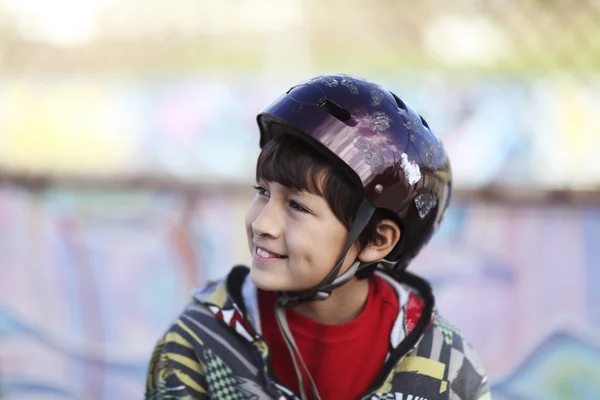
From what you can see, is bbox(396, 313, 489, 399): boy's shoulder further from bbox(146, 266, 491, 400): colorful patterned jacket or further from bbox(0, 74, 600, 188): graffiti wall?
bbox(0, 74, 600, 188): graffiti wall

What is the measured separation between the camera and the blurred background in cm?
503

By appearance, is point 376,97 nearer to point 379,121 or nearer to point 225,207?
point 379,121

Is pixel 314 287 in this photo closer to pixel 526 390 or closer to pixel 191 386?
pixel 191 386

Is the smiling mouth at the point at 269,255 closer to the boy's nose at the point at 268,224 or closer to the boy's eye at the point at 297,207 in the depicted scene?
the boy's nose at the point at 268,224

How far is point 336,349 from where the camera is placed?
2.58 m

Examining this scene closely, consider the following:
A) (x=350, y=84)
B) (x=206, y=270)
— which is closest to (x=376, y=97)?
(x=350, y=84)

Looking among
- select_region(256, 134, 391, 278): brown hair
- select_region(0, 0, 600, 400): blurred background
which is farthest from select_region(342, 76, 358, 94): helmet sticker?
select_region(0, 0, 600, 400): blurred background

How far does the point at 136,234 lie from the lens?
5316mm

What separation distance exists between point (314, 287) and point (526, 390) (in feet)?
10.1

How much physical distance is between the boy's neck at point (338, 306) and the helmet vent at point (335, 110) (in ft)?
2.03

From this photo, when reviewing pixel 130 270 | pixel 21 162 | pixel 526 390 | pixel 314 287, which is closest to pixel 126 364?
pixel 130 270

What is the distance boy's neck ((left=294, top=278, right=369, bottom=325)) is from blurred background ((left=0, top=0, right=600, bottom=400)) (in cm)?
244

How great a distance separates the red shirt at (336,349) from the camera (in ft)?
8.38

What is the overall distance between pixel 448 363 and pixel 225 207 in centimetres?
295
